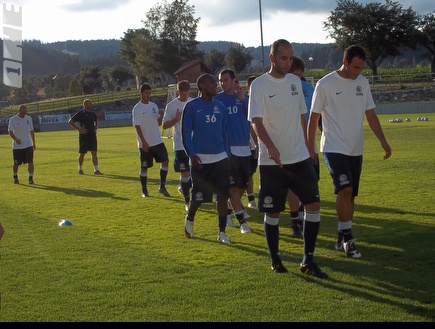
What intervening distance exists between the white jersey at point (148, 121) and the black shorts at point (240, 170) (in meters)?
3.71

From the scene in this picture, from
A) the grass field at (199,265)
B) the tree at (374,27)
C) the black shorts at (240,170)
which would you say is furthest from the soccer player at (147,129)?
the tree at (374,27)

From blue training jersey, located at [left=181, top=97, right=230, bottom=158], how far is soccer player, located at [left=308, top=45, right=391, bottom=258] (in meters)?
1.56

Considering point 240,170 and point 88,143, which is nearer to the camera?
point 240,170

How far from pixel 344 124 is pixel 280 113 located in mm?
1021

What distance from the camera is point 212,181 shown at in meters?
8.62

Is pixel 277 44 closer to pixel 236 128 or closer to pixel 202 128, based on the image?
pixel 202 128

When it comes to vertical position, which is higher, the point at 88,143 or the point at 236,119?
the point at 236,119

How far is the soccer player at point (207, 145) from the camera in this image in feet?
28.0

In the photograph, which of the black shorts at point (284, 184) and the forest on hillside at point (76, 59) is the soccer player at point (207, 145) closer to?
the black shorts at point (284, 184)

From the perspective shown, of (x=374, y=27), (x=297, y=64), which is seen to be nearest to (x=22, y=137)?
(x=297, y=64)

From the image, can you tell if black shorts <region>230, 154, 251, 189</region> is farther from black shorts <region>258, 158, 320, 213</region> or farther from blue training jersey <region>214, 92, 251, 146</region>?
black shorts <region>258, 158, 320, 213</region>

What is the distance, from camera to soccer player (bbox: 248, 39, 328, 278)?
671 cm

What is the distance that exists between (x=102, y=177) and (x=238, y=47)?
290 feet

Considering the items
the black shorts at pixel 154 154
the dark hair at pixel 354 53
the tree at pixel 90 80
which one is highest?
the tree at pixel 90 80
